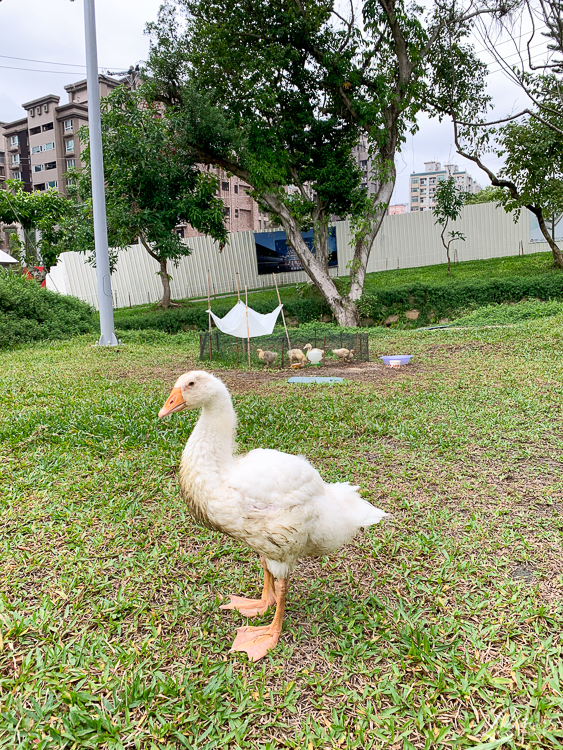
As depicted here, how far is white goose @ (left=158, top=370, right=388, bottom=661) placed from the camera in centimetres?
180

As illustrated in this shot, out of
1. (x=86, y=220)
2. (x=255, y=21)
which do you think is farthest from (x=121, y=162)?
(x=255, y=21)

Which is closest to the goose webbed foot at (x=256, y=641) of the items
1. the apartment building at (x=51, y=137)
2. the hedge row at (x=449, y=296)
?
the hedge row at (x=449, y=296)

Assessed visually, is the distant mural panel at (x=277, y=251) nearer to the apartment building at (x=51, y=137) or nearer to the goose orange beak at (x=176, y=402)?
the goose orange beak at (x=176, y=402)

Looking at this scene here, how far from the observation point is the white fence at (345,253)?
18.1m

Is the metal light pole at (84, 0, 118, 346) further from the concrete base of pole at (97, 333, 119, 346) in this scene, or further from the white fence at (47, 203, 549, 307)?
the white fence at (47, 203, 549, 307)

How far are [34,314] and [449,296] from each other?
10.5 meters

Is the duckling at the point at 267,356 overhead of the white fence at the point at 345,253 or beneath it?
beneath

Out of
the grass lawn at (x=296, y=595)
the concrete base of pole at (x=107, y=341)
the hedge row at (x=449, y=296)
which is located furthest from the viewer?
the hedge row at (x=449, y=296)

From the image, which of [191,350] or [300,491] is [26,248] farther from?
[300,491]

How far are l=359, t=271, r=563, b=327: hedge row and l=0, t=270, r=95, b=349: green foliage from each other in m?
6.93

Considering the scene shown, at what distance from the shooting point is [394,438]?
399cm

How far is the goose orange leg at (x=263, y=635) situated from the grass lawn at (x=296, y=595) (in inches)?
1.9

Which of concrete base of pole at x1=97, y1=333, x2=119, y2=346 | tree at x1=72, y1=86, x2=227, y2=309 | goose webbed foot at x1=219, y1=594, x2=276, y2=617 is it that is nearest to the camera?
goose webbed foot at x1=219, y1=594, x2=276, y2=617

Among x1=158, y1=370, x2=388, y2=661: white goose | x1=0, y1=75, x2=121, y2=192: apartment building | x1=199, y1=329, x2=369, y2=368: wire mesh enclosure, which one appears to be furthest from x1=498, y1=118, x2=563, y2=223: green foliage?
x1=0, y1=75, x2=121, y2=192: apartment building
